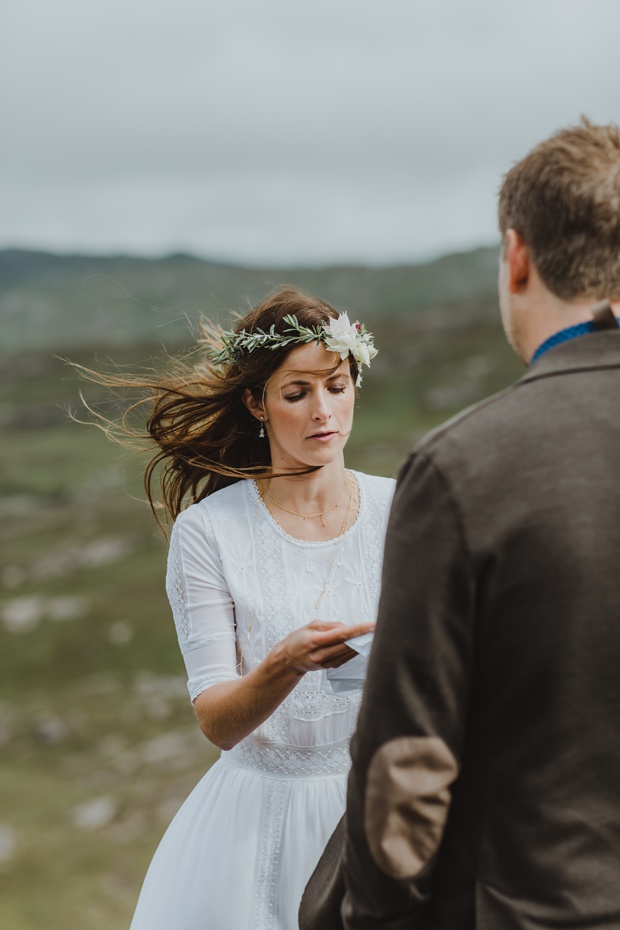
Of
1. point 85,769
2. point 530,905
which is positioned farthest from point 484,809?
point 85,769

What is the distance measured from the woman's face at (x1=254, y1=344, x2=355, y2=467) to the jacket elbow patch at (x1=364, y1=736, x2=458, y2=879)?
8.62 feet

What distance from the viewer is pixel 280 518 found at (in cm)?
530

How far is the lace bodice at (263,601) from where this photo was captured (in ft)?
15.7

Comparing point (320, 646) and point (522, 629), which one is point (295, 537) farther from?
point (522, 629)

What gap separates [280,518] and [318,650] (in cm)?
169

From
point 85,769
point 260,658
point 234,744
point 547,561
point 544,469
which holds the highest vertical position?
point 544,469

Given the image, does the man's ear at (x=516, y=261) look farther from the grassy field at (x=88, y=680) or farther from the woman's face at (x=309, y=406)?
the grassy field at (x=88, y=680)

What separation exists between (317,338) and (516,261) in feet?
8.59

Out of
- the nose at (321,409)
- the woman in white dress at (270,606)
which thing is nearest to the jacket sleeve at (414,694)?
the woman in white dress at (270,606)

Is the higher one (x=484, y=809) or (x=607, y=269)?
(x=607, y=269)

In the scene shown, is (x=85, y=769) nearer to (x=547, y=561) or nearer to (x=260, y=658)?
(x=260, y=658)

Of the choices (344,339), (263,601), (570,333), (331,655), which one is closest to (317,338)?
(344,339)

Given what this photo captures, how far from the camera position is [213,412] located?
19.0ft

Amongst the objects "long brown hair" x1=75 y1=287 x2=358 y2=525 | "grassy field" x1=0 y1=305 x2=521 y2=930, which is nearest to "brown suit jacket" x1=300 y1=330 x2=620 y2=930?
"long brown hair" x1=75 y1=287 x2=358 y2=525
